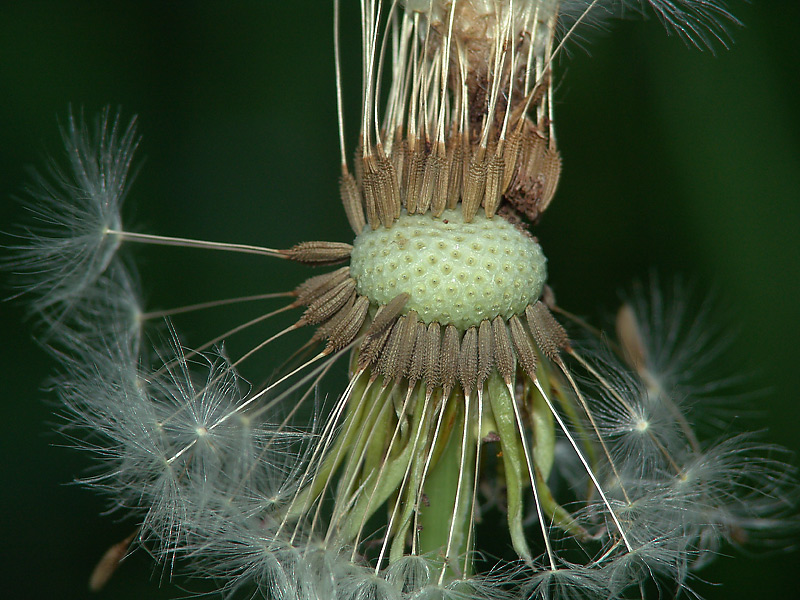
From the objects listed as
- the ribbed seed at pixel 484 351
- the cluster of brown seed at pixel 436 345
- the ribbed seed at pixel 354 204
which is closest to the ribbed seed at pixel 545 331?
the cluster of brown seed at pixel 436 345

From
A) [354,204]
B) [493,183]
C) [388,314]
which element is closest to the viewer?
[388,314]

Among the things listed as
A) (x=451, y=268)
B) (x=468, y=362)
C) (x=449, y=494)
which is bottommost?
(x=449, y=494)

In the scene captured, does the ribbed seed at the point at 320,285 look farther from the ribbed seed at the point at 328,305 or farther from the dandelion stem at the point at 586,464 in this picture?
the dandelion stem at the point at 586,464

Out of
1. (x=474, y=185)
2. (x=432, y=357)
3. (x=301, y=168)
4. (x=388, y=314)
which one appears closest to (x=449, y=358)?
(x=432, y=357)

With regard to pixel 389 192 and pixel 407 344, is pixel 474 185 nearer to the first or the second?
pixel 389 192

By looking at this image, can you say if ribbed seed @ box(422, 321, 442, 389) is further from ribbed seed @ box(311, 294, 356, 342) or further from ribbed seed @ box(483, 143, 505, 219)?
ribbed seed @ box(483, 143, 505, 219)

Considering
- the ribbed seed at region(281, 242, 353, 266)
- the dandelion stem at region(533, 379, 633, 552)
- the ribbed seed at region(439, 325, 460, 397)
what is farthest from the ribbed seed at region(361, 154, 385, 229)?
the dandelion stem at region(533, 379, 633, 552)

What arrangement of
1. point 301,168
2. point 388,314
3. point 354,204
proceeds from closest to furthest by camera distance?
point 388,314
point 354,204
point 301,168

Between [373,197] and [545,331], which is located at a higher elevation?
[373,197]

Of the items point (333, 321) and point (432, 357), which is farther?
point (333, 321)
